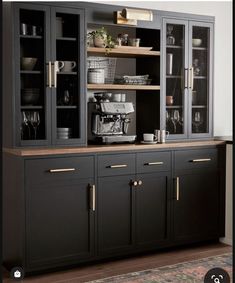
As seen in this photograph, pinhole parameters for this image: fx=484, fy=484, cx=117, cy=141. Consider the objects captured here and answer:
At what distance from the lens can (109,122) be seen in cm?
378

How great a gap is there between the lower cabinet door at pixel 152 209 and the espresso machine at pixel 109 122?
356mm

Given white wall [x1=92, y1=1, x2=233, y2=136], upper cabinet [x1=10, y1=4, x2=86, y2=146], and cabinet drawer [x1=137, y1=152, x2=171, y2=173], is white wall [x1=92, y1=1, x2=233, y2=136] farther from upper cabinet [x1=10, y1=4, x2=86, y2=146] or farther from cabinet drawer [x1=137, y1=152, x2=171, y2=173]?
upper cabinet [x1=10, y1=4, x2=86, y2=146]

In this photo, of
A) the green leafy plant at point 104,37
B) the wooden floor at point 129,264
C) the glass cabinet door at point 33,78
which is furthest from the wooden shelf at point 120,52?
the wooden floor at point 129,264

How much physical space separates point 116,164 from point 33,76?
862 millimetres

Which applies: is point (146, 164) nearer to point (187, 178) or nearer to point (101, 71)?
point (187, 178)

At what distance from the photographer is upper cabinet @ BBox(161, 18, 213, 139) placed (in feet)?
12.9

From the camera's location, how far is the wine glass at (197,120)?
410cm

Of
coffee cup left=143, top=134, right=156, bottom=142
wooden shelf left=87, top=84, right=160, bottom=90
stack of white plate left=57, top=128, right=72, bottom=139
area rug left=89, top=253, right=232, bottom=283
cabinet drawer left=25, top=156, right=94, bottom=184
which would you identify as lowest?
area rug left=89, top=253, right=232, bottom=283

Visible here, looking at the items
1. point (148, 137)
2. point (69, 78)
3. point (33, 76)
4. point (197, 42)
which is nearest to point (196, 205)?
point (148, 137)

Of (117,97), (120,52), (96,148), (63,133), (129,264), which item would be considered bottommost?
(129,264)

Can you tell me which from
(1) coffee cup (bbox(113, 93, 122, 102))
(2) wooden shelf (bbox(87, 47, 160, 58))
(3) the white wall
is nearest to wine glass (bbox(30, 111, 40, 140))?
(2) wooden shelf (bbox(87, 47, 160, 58))

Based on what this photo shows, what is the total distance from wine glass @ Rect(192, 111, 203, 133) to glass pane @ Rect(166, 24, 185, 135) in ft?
0.48

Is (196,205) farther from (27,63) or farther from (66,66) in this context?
(27,63)

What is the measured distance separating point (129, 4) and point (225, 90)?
49.1 inches
